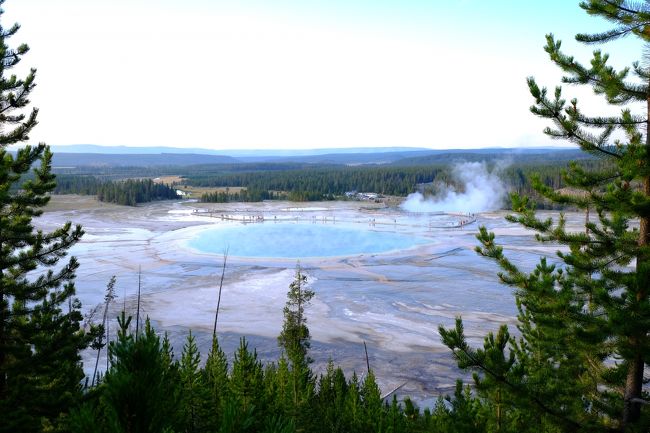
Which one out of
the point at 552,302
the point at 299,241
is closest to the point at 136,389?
the point at 552,302

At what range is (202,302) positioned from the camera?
1185 inches

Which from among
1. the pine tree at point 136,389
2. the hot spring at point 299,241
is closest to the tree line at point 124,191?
the hot spring at point 299,241

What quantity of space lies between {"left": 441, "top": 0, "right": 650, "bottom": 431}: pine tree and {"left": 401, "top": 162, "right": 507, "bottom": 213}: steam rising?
78.5 meters

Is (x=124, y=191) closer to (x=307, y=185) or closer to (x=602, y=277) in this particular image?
(x=307, y=185)

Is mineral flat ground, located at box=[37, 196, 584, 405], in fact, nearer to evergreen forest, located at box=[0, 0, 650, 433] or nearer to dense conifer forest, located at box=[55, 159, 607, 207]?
evergreen forest, located at box=[0, 0, 650, 433]

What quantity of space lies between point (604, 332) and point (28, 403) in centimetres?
848

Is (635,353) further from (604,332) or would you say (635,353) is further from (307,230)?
(307,230)

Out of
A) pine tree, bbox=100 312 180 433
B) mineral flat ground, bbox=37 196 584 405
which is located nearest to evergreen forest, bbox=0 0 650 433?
pine tree, bbox=100 312 180 433

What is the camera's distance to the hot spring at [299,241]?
47.5 meters

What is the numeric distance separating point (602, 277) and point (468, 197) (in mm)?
96890

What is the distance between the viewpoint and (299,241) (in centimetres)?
5388

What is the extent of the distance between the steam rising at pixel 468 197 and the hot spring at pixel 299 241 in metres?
28.0

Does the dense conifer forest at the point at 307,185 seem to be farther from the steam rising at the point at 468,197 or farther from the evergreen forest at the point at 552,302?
the evergreen forest at the point at 552,302

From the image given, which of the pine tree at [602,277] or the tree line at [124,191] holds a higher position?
the pine tree at [602,277]
